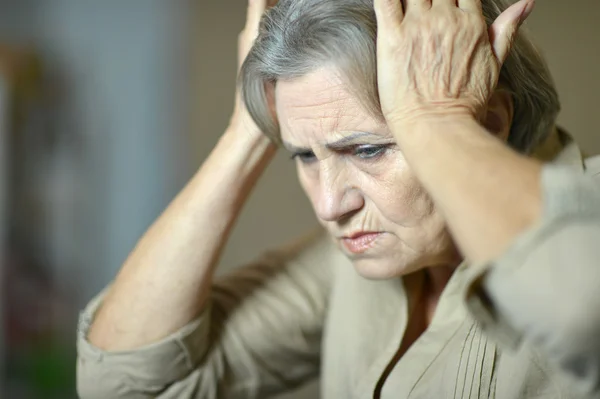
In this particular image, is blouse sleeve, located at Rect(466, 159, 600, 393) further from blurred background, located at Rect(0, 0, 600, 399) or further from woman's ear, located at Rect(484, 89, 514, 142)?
blurred background, located at Rect(0, 0, 600, 399)

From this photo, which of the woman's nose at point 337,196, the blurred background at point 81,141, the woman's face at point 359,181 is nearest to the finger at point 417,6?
the woman's face at point 359,181

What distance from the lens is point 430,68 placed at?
30.4 inches

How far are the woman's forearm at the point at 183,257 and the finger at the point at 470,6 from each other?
0.40m

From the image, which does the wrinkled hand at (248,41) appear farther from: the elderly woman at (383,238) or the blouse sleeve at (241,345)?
the blouse sleeve at (241,345)

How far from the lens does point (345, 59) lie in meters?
0.87

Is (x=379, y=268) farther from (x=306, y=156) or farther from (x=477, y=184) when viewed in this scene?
(x=477, y=184)

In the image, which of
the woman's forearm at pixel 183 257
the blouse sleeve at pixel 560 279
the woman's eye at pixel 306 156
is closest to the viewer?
the blouse sleeve at pixel 560 279

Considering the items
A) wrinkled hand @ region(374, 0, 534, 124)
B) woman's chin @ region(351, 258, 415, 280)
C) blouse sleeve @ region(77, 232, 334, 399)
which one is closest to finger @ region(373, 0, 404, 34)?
wrinkled hand @ region(374, 0, 534, 124)

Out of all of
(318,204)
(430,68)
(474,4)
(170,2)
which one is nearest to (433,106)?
(430,68)

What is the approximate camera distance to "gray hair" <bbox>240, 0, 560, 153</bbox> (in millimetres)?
866

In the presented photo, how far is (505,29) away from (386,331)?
50cm

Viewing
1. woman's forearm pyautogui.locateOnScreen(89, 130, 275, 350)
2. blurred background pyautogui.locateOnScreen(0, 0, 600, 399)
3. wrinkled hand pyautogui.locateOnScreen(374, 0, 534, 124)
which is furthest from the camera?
blurred background pyautogui.locateOnScreen(0, 0, 600, 399)

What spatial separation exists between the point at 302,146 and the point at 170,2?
160cm

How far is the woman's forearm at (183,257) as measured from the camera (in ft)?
3.57
